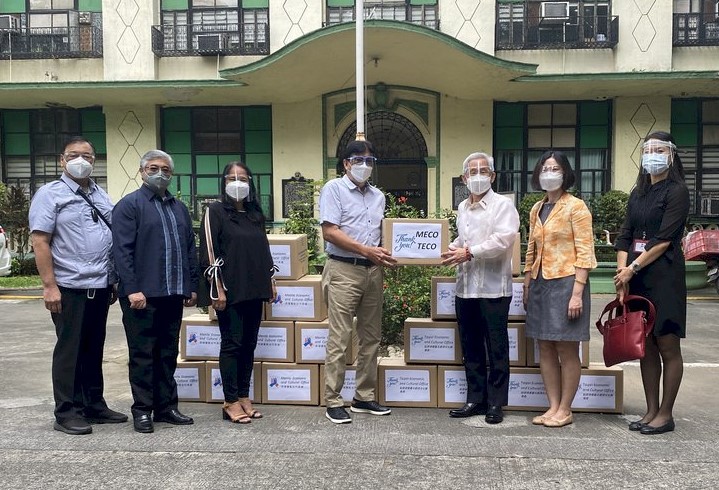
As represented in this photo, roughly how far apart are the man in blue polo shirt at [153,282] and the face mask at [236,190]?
0.44m

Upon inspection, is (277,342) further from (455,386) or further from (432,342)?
(455,386)

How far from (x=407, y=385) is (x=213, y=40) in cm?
1273

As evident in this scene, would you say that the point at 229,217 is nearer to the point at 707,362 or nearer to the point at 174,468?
the point at 174,468

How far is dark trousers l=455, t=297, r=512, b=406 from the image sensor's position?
4.96 meters

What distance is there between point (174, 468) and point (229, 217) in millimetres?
1784

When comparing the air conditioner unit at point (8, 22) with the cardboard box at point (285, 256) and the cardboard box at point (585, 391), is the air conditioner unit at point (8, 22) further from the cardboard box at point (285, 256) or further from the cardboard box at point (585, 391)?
the cardboard box at point (585, 391)

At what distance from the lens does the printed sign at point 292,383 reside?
5.48 m

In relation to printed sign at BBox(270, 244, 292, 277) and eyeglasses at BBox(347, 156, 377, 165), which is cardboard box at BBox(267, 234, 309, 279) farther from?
eyeglasses at BBox(347, 156, 377, 165)

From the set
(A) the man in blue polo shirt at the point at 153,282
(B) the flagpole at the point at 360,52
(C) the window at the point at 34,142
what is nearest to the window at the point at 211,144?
(C) the window at the point at 34,142

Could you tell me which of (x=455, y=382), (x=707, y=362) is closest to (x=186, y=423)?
(x=455, y=382)

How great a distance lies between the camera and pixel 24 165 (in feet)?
57.3

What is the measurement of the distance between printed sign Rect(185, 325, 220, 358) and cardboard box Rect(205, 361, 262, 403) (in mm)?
96

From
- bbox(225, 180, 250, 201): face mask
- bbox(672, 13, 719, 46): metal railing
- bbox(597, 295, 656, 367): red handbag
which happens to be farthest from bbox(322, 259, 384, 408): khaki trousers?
bbox(672, 13, 719, 46): metal railing

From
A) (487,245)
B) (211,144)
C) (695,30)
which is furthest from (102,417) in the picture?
(695,30)
